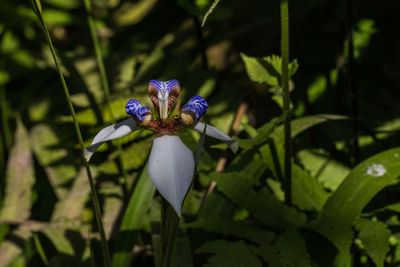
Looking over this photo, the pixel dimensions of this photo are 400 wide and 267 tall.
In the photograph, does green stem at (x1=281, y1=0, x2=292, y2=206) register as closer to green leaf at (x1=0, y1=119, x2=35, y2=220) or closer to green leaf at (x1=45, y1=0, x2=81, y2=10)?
green leaf at (x1=0, y1=119, x2=35, y2=220)

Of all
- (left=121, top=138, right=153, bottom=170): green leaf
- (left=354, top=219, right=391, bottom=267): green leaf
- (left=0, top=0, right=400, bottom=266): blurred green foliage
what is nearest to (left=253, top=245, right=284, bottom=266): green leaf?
(left=0, top=0, right=400, bottom=266): blurred green foliage

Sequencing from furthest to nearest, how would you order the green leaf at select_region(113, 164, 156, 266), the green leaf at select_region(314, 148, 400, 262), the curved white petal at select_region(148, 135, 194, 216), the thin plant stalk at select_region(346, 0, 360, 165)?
the thin plant stalk at select_region(346, 0, 360, 165) < the green leaf at select_region(113, 164, 156, 266) < the green leaf at select_region(314, 148, 400, 262) < the curved white petal at select_region(148, 135, 194, 216)

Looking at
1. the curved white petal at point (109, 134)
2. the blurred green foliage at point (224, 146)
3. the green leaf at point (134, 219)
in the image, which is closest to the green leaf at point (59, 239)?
the blurred green foliage at point (224, 146)

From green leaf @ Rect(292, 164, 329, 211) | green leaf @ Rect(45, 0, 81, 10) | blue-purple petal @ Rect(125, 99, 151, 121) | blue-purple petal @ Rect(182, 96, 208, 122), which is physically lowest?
green leaf @ Rect(292, 164, 329, 211)

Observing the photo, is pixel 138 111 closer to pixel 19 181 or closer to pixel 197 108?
pixel 197 108

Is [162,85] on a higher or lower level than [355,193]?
higher

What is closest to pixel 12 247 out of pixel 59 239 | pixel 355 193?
pixel 59 239

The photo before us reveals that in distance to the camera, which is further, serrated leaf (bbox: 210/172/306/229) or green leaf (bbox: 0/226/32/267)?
green leaf (bbox: 0/226/32/267)

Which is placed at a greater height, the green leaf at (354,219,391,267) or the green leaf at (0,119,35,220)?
the green leaf at (0,119,35,220)
